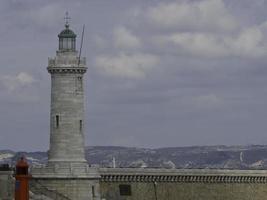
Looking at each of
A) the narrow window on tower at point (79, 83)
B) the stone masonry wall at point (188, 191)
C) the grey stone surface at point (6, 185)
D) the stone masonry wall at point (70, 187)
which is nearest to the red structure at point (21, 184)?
the grey stone surface at point (6, 185)

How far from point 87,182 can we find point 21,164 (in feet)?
115

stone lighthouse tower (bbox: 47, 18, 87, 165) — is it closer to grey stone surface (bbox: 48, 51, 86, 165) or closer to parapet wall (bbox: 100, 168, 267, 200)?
grey stone surface (bbox: 48, 51, 86, 165)

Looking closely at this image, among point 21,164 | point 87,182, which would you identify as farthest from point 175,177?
point 21,164

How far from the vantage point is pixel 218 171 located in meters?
79.4

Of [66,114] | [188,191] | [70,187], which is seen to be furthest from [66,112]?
[188,191]

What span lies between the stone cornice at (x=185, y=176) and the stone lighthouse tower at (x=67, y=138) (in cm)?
903

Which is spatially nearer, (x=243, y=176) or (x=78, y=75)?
(x=78, y=75)

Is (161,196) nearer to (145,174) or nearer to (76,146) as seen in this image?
(145,174)

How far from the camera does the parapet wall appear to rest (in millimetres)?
69125

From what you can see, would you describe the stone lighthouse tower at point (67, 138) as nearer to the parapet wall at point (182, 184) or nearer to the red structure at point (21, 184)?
the parapet wall at point (182, 184)

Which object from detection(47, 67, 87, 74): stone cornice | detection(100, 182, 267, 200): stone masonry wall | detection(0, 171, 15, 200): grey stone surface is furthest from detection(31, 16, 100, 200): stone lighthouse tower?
detection(0, 171, 15, 200): grey stone surface

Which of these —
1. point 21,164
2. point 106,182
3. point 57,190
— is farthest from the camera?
point 106,182

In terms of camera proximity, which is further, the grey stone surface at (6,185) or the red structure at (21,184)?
the grey stone surface at (6,185)

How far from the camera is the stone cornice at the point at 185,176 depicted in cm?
6925
